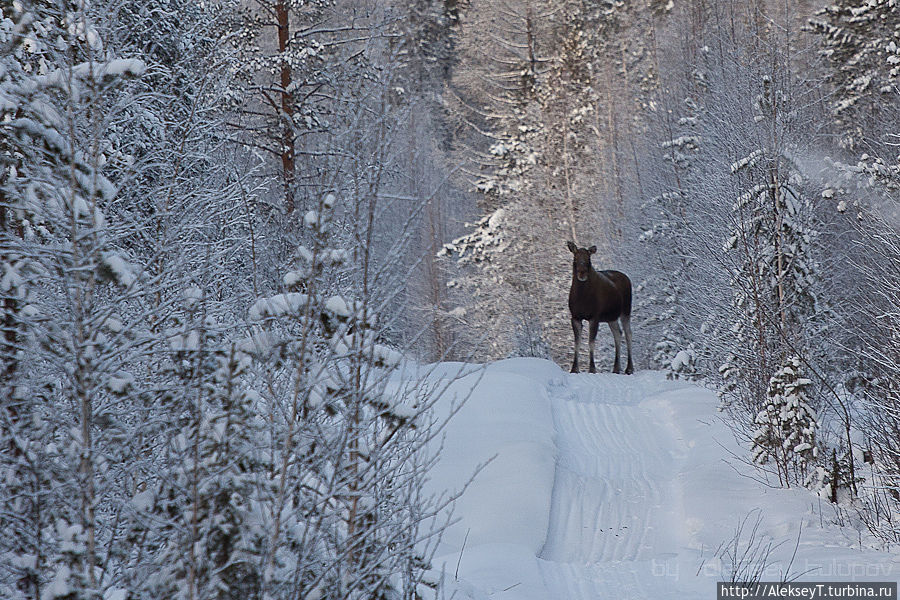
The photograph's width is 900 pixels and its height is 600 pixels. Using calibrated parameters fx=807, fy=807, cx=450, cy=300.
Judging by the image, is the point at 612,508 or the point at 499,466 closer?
the point at 612,508

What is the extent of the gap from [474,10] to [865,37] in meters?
15.7

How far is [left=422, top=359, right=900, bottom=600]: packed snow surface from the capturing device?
209 inches

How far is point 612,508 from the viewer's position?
286 inches

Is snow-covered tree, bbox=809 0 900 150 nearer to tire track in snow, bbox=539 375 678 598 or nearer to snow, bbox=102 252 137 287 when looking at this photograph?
tire track in snow, bbox=539 375 678 598

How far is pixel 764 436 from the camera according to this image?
24.0ft

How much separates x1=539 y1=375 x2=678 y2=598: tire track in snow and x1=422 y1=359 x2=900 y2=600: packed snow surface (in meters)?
0.02

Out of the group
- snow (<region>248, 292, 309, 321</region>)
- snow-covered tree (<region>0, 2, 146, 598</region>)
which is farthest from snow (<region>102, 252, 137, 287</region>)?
snow (<region>248, 292, 309, 321</region>)

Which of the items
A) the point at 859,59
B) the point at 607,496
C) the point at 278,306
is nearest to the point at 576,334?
the point at 607,496

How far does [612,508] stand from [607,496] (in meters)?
0.34

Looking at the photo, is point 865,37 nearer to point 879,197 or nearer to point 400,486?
point 879,197

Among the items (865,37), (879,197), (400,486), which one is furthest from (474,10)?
(400,486)

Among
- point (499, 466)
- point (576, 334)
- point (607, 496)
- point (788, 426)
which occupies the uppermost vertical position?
point (788, 426)

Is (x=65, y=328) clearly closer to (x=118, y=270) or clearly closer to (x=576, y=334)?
(x=118, y=270)

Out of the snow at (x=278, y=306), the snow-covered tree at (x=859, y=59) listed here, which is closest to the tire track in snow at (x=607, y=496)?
the snow at (x=278, y=306)
